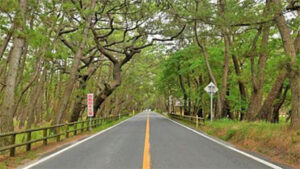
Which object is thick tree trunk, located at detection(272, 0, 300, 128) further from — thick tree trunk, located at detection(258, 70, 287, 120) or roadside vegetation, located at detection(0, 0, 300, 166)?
thick tree trunk, located at detection(258, 70, 287, 120)

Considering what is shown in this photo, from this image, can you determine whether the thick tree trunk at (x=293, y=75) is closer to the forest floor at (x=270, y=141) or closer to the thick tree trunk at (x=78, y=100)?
the forest floor at (x=270, y=141)

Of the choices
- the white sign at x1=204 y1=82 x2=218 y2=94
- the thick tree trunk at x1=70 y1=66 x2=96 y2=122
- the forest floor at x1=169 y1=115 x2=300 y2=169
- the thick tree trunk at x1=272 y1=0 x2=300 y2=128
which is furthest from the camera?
the thick tree trunk at x1=70 y1=66 x2=96 y2=122

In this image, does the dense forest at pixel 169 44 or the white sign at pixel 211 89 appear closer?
the dense forest at pixel 169 44

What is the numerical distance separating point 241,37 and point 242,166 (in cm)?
1733

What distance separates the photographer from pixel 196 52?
2688 centimetres

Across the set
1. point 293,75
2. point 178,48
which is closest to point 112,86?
point 178,48

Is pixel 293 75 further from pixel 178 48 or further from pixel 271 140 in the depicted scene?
pixel 178 48

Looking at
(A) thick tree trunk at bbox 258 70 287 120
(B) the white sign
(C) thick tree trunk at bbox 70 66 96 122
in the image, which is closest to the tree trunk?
(A) thick tree trunk at bbox 258 70 287 120

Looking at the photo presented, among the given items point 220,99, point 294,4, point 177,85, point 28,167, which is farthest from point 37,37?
point 177,85

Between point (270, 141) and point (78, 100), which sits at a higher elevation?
point (78, 100)

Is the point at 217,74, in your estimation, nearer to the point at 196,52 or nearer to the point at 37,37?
the point at 196,52

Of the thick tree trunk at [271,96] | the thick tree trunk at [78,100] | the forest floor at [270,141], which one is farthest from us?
the thick tree trunk at [78,100]

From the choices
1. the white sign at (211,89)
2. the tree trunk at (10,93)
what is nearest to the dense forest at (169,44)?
the tree trunk at (10,93)

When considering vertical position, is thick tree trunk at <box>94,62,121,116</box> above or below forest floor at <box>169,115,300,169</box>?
above
